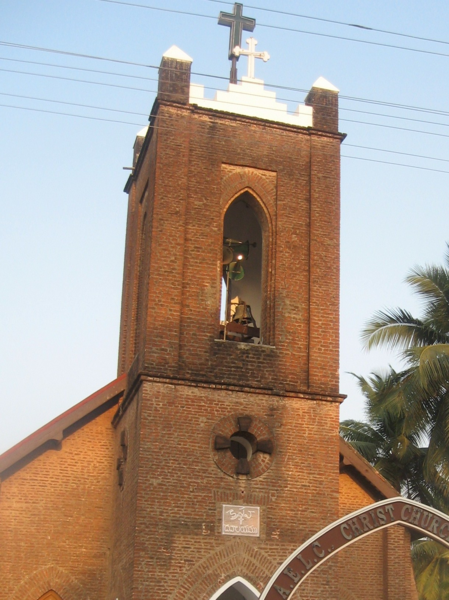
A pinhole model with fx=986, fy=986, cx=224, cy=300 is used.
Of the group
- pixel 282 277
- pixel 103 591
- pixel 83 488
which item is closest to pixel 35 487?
pixel 83 488

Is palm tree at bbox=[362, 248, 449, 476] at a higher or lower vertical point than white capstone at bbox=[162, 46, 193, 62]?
lower

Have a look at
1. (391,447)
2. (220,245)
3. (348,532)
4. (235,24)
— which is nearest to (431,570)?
(391,447)

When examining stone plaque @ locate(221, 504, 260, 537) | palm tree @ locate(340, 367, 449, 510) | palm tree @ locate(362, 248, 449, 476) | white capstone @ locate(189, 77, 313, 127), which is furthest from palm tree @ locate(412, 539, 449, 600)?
white capstone @ locate(189, 77, 313, 127)

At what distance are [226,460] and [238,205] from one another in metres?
6.21

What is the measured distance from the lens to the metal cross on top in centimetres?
2052

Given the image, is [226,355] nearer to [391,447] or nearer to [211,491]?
[211,491]

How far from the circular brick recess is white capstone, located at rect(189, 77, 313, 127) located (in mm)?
6084

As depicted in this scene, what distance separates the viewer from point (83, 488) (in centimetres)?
1881

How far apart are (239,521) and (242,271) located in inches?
218

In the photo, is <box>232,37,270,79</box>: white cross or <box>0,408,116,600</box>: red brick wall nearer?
<box>0,408,116,600</box>: red brick wall

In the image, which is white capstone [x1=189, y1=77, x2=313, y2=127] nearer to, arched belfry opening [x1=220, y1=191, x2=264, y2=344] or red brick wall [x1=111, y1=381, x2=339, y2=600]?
arched belfry opening [x1=220, y1=191, x2=264, y2=344]

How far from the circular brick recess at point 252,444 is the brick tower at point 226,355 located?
0.02 metres

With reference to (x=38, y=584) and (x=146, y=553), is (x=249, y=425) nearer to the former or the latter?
(x=146, y=553)

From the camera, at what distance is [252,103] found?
1947cm
